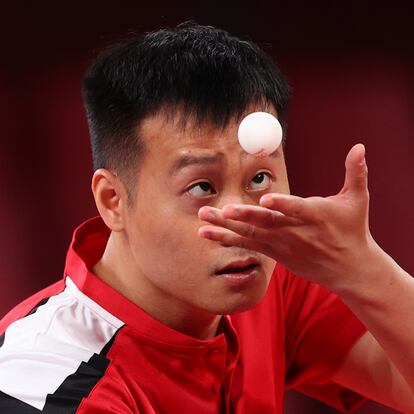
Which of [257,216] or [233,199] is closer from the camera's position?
[257,216]

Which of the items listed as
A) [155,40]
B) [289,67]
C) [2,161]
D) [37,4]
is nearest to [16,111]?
[2,161]

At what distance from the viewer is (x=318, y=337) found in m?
1.75

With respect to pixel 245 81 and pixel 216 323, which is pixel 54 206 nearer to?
pixel 216 323

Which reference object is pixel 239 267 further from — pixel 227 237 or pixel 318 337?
pixel 318 337

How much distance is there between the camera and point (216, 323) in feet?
5.32

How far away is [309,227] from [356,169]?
10 cm

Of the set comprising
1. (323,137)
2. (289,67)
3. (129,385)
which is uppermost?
(289,67)

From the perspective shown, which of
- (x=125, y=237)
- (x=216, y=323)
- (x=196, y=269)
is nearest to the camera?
(x=196, y=269)

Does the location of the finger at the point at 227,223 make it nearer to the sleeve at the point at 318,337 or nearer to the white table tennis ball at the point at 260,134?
the white table tennis ball at the point at 260,134

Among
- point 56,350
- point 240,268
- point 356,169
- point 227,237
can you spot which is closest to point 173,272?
point 240,268

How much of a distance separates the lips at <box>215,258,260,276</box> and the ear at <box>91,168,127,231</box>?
0.23 metres

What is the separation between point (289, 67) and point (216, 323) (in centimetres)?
112

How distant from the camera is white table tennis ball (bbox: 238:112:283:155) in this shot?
4.01 feet

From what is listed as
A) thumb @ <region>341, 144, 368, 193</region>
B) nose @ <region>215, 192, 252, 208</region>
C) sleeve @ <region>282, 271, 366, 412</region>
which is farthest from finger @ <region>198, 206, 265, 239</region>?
sleeve @ <region>282, 271, 366, 412</region>
